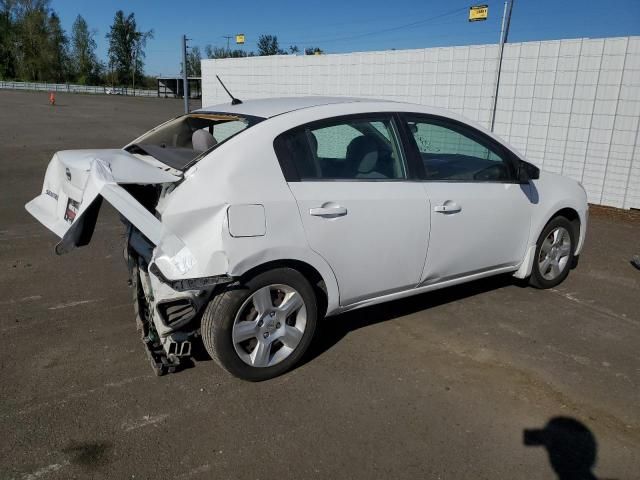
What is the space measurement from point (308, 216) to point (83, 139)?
1501 centimetres

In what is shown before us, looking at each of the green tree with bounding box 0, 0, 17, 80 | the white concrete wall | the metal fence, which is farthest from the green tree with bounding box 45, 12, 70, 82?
the white concrete wall

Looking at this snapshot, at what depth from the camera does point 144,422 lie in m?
2.96

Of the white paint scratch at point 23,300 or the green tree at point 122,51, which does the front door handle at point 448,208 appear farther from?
the green tree at point 122,51

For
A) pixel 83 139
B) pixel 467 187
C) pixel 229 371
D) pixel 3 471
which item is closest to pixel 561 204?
pixel 467 187

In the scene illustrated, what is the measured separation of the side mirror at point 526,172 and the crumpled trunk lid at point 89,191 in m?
2.71

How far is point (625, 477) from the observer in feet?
8.61

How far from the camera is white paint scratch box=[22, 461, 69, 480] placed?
8.29 feet

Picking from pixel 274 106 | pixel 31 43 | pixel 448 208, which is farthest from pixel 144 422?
pixel 31 43

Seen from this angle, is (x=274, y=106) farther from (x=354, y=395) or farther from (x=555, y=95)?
(x=555, y=95)

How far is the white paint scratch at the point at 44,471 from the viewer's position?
253 cm

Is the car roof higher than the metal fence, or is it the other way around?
the metal fence

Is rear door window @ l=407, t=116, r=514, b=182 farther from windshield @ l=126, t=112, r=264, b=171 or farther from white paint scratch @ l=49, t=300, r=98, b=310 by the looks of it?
white paint scratch @ l=49, t=300, r=98, b=310

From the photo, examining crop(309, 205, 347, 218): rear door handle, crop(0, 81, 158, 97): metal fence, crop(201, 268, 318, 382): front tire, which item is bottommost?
crop(201, 268, 318, 382): front tire

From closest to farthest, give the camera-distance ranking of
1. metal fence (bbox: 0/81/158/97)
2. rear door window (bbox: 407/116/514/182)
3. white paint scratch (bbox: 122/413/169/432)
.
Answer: white paint scratch (bbox: 122/413/169/432), rear door window (bbox: 407/116/514/182), metal fence (bbox: 0/81/158/97)
